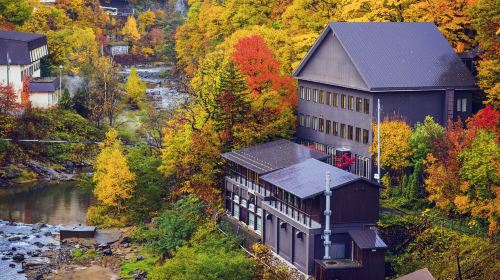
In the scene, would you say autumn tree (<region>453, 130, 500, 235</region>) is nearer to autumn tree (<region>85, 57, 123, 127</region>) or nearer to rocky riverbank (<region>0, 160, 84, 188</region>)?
rocky riverbank (<region>0, 160, 84, 188</region>)

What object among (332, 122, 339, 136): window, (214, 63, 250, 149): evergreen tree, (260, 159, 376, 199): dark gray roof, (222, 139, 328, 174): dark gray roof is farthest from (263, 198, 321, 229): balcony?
(214, 63, 250, 149): evergreen tree

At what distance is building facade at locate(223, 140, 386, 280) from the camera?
40719 mm

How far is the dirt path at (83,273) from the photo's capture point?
161ft

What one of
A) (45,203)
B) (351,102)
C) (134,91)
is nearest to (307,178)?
(351,102)

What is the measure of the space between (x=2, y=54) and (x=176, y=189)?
3140 cm

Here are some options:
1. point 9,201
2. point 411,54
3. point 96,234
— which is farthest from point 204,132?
point 9,201

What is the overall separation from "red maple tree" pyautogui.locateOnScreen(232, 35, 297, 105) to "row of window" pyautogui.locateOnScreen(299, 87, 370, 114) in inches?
63.5

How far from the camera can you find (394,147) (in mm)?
48031

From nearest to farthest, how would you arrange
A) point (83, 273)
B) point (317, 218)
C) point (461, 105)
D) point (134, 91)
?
point (317, 218)
point (83, 273)
point (461, 105)
point (134, 91)

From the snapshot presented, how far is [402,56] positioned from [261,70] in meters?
10.6

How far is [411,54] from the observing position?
173 ft

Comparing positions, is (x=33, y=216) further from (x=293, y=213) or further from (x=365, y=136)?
(x=293, y=213)

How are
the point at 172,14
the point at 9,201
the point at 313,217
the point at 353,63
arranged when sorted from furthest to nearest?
the point at 172,14 < the point at 9,201 < the point at 353,63 < the point at 313,217

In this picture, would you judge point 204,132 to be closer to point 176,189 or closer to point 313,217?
point 176,189
